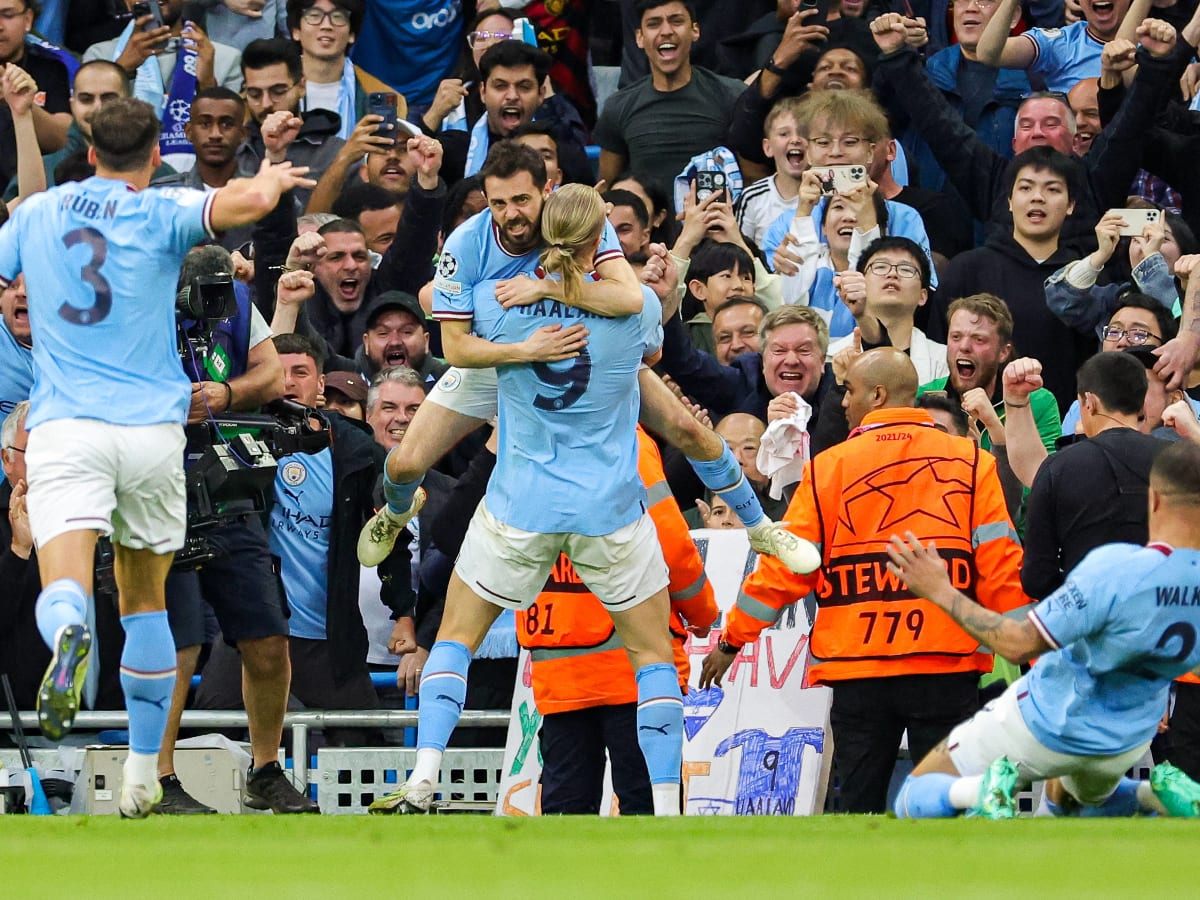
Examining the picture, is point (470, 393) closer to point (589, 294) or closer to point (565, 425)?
point (565, 425)

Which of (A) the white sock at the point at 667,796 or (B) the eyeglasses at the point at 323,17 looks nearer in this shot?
(A) the white sock at the point at 667,796

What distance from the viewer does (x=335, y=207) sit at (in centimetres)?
1301

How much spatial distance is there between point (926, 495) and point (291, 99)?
655 cm

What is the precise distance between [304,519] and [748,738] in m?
2.47

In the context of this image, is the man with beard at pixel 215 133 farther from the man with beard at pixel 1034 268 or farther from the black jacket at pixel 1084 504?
the black jacket at pixel 1084 504

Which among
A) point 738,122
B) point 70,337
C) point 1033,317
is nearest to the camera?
point 70,337

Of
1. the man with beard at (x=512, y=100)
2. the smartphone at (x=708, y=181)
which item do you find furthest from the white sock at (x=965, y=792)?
the man with beard at (x=512, y=100)

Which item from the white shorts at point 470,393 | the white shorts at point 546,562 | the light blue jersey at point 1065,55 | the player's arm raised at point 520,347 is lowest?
the white shorts at point 546,562

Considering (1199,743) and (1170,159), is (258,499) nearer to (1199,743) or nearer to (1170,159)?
(1199,743)

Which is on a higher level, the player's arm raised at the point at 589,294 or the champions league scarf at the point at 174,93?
the champions league scarf at the point at 174,93

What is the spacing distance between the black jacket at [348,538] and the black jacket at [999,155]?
3.77 m

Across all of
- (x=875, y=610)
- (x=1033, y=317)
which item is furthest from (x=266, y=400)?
(x=1033, y=317)

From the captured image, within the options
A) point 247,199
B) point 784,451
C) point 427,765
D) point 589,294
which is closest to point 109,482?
point 247,199

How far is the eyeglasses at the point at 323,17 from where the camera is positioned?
1390 cm
